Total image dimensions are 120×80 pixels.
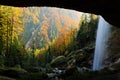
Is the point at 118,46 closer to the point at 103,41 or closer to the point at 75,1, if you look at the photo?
the point at 103,41

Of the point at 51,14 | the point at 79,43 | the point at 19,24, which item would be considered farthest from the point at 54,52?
the point at 51,14

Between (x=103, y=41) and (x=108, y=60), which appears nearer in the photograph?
(x=108, y=60)

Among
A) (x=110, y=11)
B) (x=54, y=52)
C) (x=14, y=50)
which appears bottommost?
(x=54, y=52)

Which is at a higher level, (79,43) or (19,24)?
(19,24)

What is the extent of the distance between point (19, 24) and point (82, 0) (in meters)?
41.3

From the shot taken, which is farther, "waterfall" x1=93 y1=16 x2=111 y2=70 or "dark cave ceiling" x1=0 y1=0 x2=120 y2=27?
"waterfall" x1=93 y1=16 x2=111 y2=70

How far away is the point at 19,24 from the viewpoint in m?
56.0

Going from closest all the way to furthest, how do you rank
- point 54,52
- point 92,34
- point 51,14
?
point 92,34
point 54,52
point 51,14

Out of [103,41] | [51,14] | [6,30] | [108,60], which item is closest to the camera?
[108,60]

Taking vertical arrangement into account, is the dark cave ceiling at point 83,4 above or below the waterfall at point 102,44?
above

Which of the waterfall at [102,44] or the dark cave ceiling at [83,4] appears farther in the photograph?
the waterfall at [102,44]

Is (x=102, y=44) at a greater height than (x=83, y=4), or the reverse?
(x=83, y=4)

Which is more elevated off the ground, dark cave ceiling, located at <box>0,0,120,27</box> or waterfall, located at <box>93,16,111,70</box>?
dark cave ceiling, located at <box>0,0,120,27</box>

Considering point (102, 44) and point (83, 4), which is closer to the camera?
point (83, 4)
